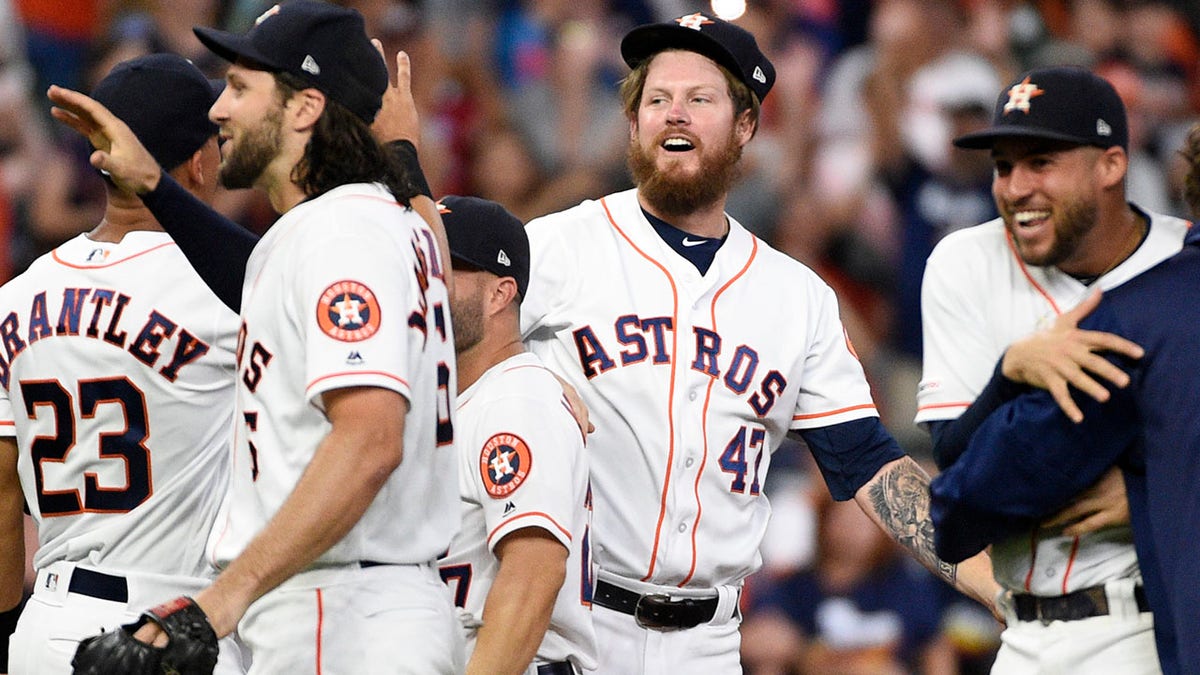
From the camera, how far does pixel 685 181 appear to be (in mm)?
4371

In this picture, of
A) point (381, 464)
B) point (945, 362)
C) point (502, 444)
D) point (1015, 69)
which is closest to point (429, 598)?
point (381, 464)

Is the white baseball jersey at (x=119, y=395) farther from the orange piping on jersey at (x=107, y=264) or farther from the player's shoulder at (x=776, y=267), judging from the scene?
the player's shoulder at (x=776, y=267)

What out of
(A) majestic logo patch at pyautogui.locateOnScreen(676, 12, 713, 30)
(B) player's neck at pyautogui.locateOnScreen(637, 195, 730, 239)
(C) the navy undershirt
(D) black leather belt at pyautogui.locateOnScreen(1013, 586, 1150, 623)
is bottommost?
(D) black leather belt at pyautogui.locateOnScreen(1013, 586, 1150, 623)

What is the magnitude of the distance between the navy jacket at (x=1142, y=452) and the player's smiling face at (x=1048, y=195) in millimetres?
616

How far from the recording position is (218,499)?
402cm

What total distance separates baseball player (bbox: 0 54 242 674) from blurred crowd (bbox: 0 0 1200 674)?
12.9 ft

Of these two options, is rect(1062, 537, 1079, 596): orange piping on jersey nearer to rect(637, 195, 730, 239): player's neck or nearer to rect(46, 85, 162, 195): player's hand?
rect(637, 195, 730, 239): player's neck

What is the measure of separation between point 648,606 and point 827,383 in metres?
0.80

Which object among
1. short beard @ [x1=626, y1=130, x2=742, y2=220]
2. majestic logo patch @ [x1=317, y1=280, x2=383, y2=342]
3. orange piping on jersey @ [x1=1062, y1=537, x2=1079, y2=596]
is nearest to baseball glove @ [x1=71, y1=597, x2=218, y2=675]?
majestic logo patch @ [x1=317, y1=280, x2=383, y2=342]

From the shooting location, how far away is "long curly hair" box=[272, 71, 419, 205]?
315 cm

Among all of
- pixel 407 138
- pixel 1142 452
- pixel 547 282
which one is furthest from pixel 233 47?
pixel 1142 452

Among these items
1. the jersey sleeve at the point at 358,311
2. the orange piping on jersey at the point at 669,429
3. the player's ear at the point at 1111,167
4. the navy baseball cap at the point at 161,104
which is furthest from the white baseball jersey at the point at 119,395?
the player's ear at the point at 1111,167

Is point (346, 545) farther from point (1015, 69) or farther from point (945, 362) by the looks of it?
point (1015, 69)

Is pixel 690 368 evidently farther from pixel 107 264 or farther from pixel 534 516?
pixel 107 264
